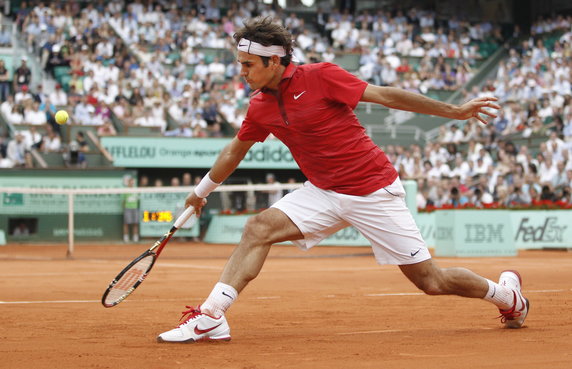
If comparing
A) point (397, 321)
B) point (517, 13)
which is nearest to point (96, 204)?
point (397, 321)

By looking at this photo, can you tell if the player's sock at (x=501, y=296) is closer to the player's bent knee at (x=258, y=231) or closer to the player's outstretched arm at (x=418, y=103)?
the player's outstretched arm at (x=418, y=103)

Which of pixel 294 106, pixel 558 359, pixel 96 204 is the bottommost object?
pixel 96 204

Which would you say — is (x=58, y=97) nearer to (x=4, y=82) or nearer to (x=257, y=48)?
(x=4, y=82)

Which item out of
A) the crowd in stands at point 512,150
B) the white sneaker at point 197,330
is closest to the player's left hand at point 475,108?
the white sneaker at point 197,330

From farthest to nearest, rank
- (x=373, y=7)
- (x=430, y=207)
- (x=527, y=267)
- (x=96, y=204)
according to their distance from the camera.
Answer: (x=373, y=7)
(x=96, y=204)
(x=430, y=207)
(x=527, y=267)

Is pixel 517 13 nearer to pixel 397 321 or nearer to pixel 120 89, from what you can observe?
pixel 120 89

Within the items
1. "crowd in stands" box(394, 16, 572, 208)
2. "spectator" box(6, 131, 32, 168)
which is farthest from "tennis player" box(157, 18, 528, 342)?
"spectator" box(6, 131, 32, 168)

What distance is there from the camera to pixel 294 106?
246 inches

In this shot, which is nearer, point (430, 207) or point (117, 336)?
point (117, 336)

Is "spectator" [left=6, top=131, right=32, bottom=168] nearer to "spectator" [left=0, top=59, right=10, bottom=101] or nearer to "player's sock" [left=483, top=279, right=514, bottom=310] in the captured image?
"spectator" [left=0, top=59, right=10, bottom=101]

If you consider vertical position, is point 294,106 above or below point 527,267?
above

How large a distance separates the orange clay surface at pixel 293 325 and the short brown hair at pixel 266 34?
200cm

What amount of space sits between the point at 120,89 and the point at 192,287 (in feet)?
57.7

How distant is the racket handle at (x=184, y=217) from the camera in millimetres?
6781
